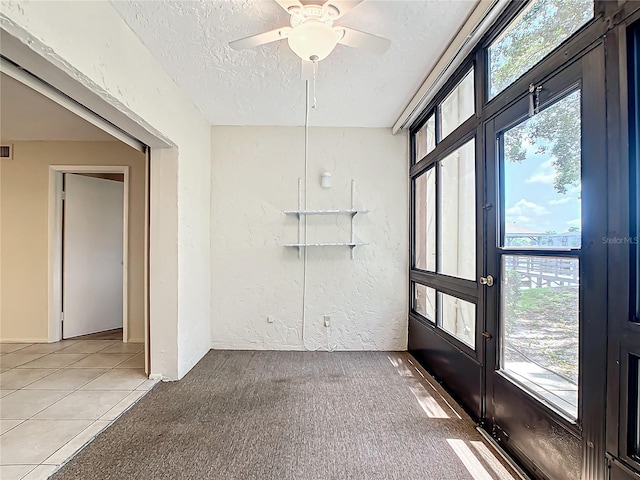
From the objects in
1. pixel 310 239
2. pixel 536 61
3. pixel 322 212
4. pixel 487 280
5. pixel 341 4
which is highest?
pixel 341 4

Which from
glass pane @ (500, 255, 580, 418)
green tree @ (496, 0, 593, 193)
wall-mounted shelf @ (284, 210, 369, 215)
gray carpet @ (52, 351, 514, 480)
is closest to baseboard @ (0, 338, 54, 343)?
gray carpet @ (52, 351, 514, 480)

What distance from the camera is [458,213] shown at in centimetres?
277

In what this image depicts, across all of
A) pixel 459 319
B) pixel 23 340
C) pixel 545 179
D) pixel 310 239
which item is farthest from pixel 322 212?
pixel 23 340

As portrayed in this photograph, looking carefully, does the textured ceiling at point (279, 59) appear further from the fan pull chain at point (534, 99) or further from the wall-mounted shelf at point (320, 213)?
the wall-mounted shelf at point (320, 213)

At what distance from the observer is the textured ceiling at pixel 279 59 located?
2.03 m

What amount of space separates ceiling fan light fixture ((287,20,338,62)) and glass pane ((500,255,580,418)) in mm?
1578

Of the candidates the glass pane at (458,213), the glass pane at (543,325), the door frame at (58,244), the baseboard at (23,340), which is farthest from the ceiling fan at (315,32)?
the baseboard at (23,340)

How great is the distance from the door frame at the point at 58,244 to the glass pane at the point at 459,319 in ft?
12.0

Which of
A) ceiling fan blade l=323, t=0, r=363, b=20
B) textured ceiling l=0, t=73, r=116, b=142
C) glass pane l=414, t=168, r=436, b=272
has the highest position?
textured ceiling l=0, t=73, r=116, b=142

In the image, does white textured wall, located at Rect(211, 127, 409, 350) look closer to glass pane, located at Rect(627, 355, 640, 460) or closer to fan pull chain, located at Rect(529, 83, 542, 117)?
fan pull chain, located at Rect(529, 83, 542, 117)

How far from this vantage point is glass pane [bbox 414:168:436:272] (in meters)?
3.36

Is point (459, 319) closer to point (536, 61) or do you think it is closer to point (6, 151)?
point (536, 61)

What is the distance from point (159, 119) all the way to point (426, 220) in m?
2.66

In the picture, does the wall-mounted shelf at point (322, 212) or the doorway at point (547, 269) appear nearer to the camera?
the doorway at point (547, 269)
